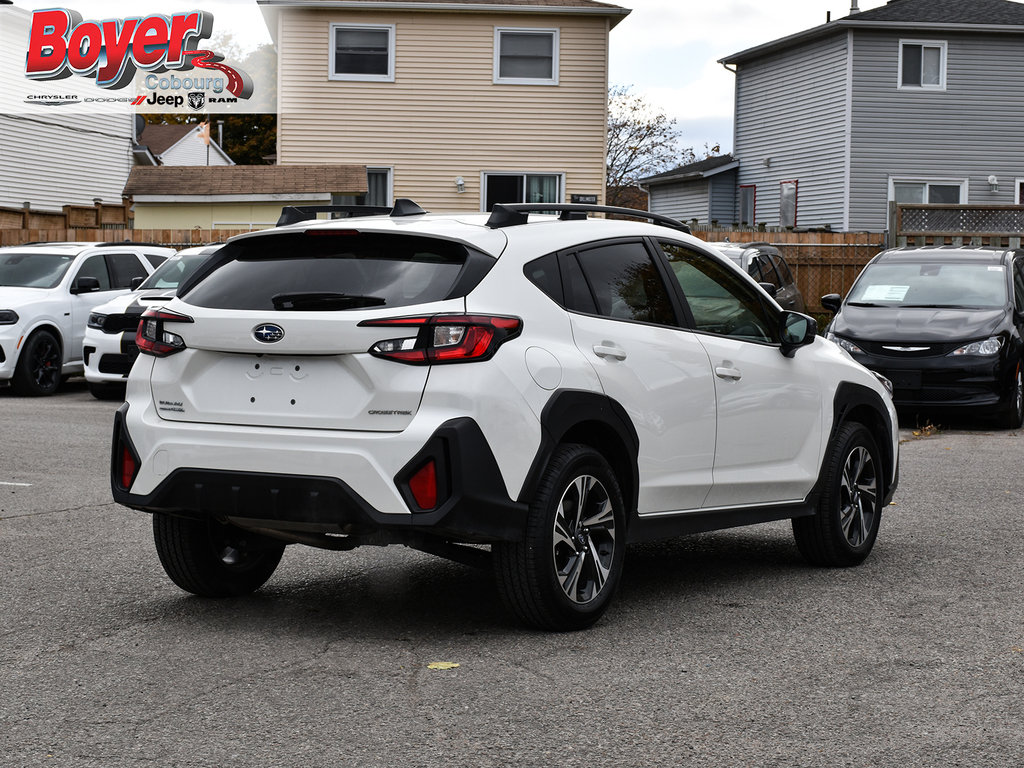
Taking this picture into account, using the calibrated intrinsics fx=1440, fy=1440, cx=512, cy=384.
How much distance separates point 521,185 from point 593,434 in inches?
1022

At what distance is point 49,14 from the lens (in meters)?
38.6

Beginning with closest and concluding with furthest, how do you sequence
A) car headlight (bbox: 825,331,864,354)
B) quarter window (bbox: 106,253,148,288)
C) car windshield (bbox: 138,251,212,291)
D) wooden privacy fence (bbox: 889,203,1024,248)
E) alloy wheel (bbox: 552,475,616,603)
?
alloy wheel (bbox: 552,475,616,603) < car headlight (bbox: 825,331,864,354) < car windshield (bbox: 138,251,212,291) < quarter window (bbox: 106,253,148,288) < wooden privacy fence (bbox: 889,203,1024,248)

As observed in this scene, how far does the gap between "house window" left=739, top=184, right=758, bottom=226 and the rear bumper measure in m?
37.0

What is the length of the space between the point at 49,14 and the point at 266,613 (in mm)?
35902

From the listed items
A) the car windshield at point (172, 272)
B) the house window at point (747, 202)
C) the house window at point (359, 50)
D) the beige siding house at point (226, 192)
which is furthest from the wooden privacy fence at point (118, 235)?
the house window at point (747, 202)

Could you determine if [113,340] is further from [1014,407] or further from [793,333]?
[793,333]

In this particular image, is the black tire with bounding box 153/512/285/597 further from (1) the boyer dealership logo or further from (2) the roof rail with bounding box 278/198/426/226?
(1) the boyer dealership logo

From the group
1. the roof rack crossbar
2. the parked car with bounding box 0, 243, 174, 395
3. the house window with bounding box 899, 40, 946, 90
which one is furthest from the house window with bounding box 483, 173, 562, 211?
the roof rack crossbar

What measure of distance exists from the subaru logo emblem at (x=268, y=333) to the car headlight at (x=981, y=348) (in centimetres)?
1085

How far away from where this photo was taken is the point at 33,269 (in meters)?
18.9

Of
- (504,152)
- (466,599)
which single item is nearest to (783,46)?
(504,152)

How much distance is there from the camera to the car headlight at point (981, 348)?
14.9m

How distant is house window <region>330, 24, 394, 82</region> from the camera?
31156mm

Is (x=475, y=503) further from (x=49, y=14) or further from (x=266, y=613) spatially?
(x=49, y=14)
